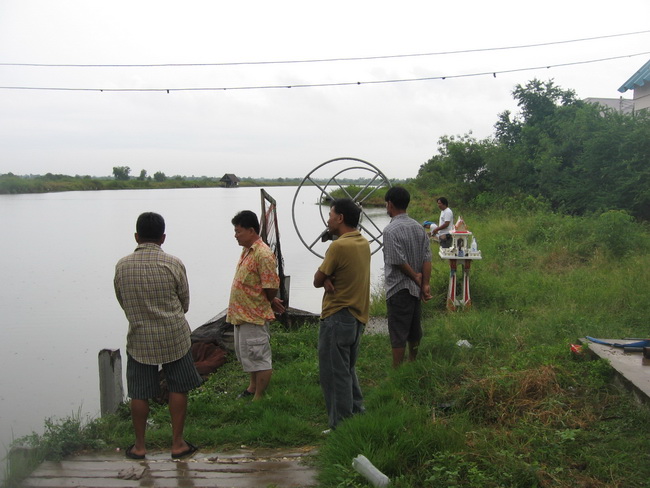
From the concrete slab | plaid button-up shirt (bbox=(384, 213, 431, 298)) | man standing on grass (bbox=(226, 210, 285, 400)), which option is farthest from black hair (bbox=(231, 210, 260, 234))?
the concrete slab

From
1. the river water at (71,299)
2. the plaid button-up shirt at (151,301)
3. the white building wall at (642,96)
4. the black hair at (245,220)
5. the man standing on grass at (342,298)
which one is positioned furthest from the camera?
the white building wall at (642,96)

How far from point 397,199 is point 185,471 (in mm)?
2362

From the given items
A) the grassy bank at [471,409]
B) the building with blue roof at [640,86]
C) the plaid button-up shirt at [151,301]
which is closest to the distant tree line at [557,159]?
the building with blue roof at [640,86]

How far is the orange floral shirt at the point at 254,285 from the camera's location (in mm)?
4098

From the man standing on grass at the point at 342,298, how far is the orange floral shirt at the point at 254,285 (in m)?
0.83

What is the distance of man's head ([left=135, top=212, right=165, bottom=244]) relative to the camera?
10.6 feet

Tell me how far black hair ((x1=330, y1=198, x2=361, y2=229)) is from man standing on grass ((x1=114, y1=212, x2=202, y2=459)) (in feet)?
3.37

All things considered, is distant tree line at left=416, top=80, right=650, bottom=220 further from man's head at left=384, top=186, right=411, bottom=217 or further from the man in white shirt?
man's head at left=384, top=186, right=411, bottom=217

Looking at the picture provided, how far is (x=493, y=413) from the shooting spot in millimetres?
3439

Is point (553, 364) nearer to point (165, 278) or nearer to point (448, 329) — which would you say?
point (448, 329)

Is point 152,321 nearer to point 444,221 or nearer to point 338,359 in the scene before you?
point 338,359

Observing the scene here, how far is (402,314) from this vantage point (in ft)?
13.9

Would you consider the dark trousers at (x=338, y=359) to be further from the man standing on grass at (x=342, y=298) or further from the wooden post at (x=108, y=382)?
the wooden post at (x=108, y=382)

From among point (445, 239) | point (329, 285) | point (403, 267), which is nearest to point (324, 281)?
point (329, 285)
